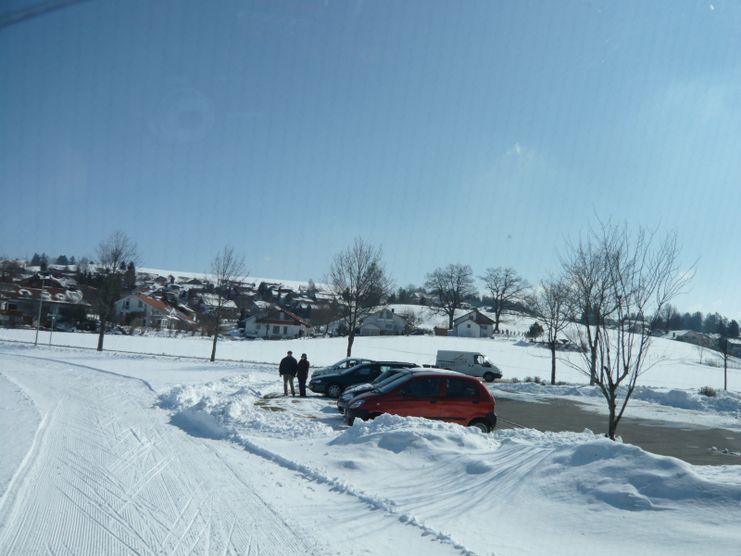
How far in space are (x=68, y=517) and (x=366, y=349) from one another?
50157 mm

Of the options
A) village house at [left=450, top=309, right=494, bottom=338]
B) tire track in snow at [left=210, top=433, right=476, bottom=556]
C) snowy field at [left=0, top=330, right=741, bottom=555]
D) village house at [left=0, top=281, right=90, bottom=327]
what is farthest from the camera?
village house at [left=450, top=309, right=494, bottom=338]

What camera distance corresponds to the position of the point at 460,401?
12430 millimetres

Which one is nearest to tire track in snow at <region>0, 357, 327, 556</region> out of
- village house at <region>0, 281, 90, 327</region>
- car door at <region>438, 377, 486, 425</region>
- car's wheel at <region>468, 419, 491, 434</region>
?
car door at <region>438, 377, 486, 425</region>

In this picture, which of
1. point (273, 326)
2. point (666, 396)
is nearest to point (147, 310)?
point (273, 326)

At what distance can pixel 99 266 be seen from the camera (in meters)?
39.0

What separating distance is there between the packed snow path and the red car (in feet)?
11.7

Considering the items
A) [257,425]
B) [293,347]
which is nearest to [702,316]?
[293,347]

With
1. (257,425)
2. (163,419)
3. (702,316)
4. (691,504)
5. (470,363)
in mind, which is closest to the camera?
(691,504)

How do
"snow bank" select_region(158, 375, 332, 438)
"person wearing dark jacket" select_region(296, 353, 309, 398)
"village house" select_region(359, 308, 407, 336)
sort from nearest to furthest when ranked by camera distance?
1. "snow bank" select_region(158, 375, 332, 438)
2. "person wearing dark jacket" select_region(296, 353, 309, 398)
3. "village house" select_region(359, 308, 407, 336)

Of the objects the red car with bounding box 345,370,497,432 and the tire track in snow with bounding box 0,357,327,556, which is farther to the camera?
the red car with bounding box 345,370,497,432

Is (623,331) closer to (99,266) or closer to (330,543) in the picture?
(330,543)

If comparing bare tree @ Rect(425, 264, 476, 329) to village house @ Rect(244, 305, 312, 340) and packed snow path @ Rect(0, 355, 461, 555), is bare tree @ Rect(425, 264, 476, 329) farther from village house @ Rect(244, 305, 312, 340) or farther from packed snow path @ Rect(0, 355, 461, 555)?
packed snow path @ Rect(0, 355, 461, 555)

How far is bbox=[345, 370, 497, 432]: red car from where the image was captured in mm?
12211

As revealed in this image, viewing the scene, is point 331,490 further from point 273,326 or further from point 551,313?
point 273,326
